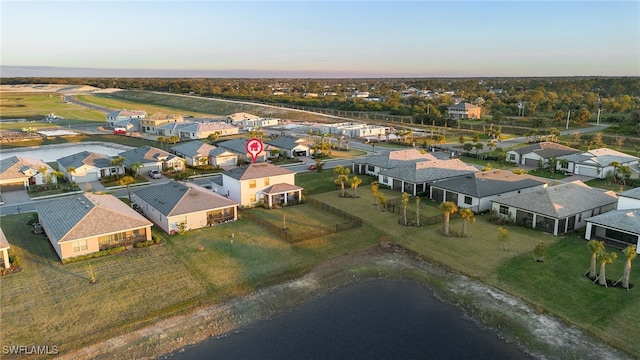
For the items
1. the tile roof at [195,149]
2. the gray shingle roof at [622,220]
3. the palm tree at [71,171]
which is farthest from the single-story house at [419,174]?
the palm tree at [71,171]

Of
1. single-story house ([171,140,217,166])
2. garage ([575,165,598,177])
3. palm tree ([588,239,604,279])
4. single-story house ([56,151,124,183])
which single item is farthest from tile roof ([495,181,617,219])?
single-story house ([56,151,124,183])

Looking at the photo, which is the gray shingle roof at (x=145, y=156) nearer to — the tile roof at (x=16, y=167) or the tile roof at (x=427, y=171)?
the tile roof at (x=16, y=167)

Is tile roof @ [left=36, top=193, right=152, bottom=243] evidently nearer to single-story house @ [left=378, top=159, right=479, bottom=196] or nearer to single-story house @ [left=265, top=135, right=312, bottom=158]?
single-story house @ [left=378, top=159, right=479, bottom=196]

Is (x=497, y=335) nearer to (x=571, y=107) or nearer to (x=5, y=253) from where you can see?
(x=5, y=253)

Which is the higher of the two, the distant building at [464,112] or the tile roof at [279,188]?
the distant building at [464,112]

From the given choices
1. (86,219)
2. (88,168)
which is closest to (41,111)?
(88,168)

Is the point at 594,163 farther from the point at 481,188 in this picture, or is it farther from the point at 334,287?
the point at 334,287

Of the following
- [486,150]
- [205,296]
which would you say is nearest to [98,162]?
[205,296]
